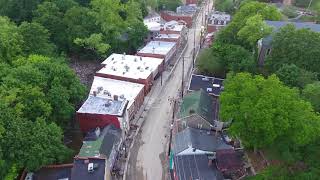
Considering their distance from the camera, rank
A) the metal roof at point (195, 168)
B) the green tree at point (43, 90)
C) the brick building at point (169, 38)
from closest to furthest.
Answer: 1. the metal roof at point (195, 168)
2. the green tree at point (43, 90)
3. the brick building at point (169, 38)

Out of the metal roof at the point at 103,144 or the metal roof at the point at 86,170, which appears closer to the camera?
the metal roof at the point at 86,170

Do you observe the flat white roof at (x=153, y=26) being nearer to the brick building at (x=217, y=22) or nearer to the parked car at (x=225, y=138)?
the brick building at (x=217, y=22)

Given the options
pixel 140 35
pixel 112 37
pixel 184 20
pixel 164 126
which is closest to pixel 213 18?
pixel 184 20

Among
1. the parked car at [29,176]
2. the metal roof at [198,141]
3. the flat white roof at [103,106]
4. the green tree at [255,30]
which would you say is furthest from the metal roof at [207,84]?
the parked car at [29,176]

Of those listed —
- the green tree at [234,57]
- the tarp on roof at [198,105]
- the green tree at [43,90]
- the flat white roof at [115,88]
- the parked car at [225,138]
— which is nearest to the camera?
the green tree at [43,90]

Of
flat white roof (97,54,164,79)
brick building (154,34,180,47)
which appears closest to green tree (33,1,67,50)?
flat white roof (97,54,164,79)

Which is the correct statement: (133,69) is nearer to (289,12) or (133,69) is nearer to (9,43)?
(9,43)

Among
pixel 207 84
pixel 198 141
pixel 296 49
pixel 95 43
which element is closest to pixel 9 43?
pixel 95 43
